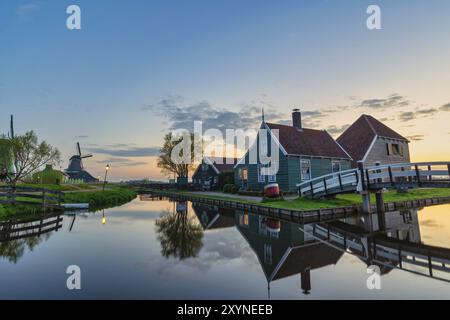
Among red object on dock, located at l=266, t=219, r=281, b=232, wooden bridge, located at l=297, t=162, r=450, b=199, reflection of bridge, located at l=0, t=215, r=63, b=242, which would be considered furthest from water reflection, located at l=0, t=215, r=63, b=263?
wooden bridge, located at l=297, t=162, r=450, b=199

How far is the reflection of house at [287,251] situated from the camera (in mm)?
6850

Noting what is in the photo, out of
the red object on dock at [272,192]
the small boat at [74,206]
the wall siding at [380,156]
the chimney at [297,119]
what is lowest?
the small boat at [74,206]

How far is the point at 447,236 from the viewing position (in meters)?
10.6

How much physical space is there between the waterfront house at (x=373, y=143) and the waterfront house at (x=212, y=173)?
54.8 ft

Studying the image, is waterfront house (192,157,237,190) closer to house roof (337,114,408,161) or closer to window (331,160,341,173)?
window (331,160,341,173)

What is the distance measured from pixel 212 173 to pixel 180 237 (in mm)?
32666

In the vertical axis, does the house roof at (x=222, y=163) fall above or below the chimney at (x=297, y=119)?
below

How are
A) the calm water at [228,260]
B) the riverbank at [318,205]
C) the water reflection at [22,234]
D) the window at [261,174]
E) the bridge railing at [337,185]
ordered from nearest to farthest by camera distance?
the calm water at [228,260]
the water reflection at [22,234]
the riverbank at [318,205]
the bridge railing at [337,185]
the window at [261,174]

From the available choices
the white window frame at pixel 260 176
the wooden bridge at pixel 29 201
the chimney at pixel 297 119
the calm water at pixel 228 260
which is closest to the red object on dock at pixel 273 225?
the calm water at pixel 228 260

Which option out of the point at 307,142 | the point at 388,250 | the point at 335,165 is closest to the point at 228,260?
the point at 388,250

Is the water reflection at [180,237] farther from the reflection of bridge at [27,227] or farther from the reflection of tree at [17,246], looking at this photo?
the reflection of bridge at [27,227]

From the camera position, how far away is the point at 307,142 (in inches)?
1061

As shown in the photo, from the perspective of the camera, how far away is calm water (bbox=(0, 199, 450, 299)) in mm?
5703
